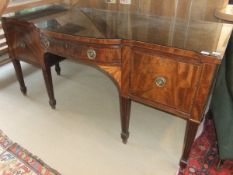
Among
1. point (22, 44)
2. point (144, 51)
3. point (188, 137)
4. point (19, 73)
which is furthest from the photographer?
point (19, 73)

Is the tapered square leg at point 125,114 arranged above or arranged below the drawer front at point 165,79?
below

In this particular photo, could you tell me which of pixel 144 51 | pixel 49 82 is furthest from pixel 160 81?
pixel 49 82

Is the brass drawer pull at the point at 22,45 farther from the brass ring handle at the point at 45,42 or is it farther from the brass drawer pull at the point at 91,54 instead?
the brass drawer pull at the point at 91,54


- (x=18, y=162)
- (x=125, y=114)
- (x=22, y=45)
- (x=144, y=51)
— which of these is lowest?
(x=18, y=162)

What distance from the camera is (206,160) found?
4.32 feet

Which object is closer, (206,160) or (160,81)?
(160,81)

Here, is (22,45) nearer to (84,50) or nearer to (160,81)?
(84,50)

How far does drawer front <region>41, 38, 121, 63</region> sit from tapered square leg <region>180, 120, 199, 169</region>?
494mm

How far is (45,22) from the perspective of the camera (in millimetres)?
1404

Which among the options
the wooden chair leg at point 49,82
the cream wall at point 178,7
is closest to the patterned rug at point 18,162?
the wooden chair leg at point 49,82

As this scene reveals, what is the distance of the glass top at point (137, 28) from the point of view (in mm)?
1009

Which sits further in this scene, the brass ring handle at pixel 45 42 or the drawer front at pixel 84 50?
the brass ring handle at pixel 45 42

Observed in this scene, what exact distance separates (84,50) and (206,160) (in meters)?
0.99

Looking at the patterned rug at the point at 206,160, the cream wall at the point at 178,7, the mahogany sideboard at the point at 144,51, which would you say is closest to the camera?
the mahogany sideboard at the point at 144,51
